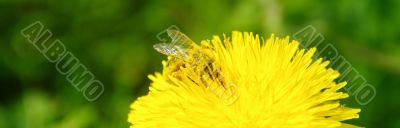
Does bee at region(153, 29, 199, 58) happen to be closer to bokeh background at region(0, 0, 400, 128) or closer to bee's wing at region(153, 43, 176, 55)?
bee's wing at region(153, 43, 176, 55)

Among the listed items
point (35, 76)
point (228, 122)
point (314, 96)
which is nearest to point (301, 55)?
point (314, 96)

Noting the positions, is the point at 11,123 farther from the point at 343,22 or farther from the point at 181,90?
the point at 343,22
